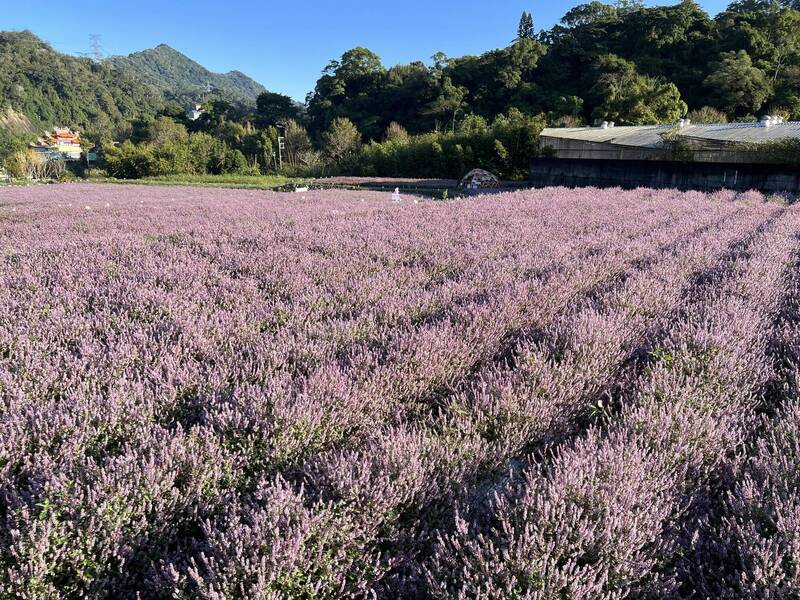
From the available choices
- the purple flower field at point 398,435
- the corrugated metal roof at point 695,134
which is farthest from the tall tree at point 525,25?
the purple flower field at point 398,435

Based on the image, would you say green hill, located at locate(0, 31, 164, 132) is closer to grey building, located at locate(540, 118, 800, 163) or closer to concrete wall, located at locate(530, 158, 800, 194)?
grey building, located at locate(540, 118, 800, 163)

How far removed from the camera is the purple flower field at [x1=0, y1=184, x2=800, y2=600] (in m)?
1.64

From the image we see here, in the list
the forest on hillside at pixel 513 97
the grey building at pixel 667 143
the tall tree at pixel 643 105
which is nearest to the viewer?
the grey building at pixel 667 143

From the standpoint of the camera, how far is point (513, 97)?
5784 centimetres

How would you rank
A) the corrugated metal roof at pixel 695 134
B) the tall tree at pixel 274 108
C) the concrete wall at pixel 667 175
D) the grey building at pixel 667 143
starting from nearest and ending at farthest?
the concrete wall at pixel 667 175
the grey building at pixel 667 143
the corrugated metal roof at pixel 695 134
the tall tree at pixel 274 108

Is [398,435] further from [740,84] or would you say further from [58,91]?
[58,91]

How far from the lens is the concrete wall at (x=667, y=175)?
1647cm

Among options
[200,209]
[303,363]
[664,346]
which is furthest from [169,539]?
[200,209]

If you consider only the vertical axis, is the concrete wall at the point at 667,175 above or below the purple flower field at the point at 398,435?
above

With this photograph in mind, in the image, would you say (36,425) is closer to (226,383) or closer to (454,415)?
(226,383)

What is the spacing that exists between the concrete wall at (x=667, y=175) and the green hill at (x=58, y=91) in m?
131

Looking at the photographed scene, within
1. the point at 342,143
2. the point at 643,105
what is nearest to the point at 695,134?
the point at 643,105

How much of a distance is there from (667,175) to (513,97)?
44461 millimetres

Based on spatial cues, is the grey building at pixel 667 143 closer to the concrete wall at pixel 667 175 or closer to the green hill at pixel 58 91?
the concrete wall at pixel 667 175
